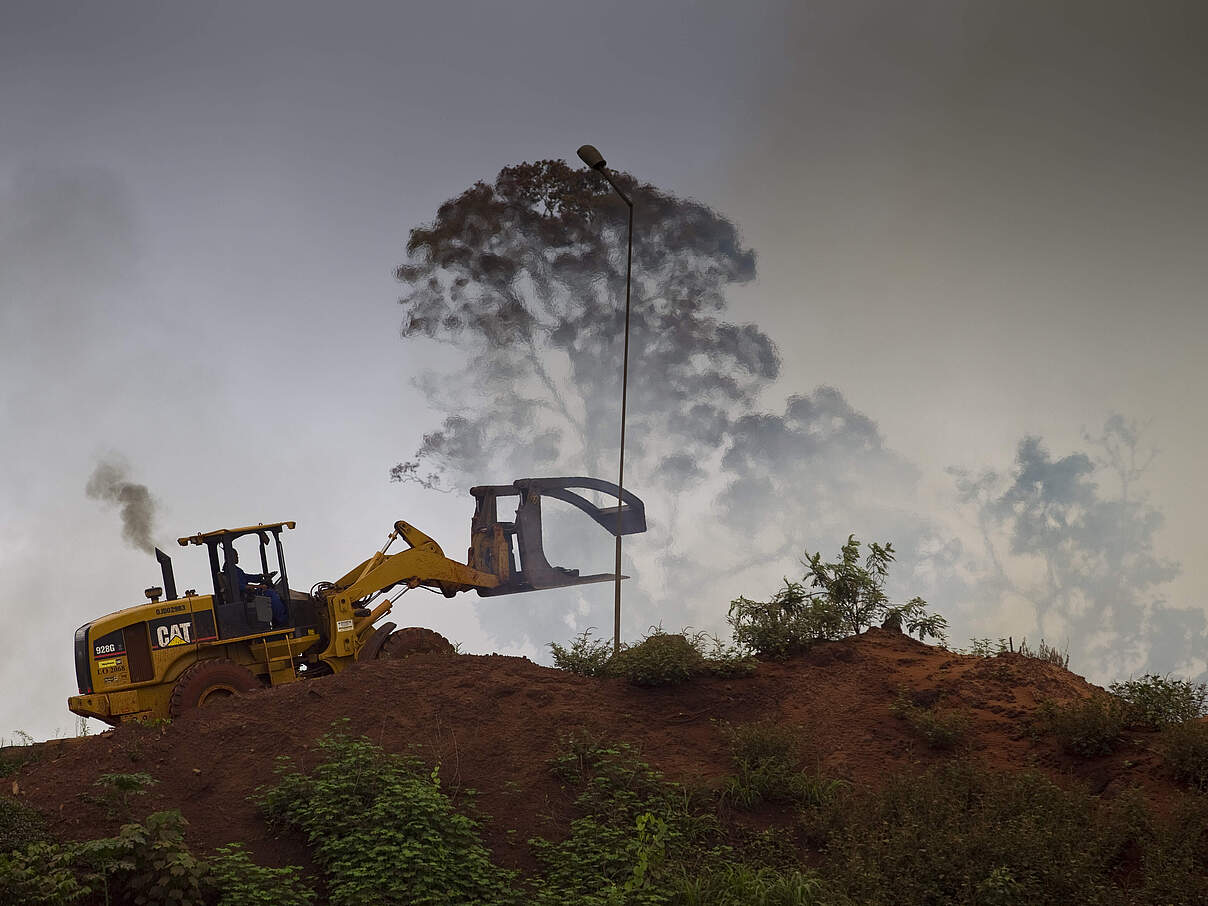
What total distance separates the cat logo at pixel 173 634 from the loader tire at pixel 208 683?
50 centimetres

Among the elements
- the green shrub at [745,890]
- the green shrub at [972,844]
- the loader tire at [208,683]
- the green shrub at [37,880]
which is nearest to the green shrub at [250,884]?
the green shrub at [37,880]

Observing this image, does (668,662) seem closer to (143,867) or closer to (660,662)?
(660,662)

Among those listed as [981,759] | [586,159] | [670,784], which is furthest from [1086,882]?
[586,159]

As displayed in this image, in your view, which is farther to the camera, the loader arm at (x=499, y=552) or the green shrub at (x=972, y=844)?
the loader arm at (x=499, y=552)

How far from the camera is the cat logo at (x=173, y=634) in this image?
17172 millimetres

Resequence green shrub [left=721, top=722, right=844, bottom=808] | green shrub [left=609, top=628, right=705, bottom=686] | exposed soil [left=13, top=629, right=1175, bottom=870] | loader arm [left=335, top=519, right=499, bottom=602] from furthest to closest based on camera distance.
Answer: loader arm [left=335, top=519, right=499, bottom=602] → green shrub [left=609, top=628, right=705, bottom=686] → green shrub [left=721, top=722, right=844, bottom=808] → exposed soil [left=13, top=629, right=1175, bottom=870]

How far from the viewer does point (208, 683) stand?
1702cm

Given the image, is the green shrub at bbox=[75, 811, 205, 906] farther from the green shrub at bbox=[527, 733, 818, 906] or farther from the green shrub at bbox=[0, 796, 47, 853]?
the green shrub at bbox=[527, 733, 818, 906]

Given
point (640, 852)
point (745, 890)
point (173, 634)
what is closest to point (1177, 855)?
point (745, 890)

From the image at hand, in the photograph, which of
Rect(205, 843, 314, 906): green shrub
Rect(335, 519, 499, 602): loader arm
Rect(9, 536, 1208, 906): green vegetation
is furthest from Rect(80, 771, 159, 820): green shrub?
Rect(335, 519, 499, 602): loader arm

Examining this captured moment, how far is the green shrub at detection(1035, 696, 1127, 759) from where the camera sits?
1233 centimetres

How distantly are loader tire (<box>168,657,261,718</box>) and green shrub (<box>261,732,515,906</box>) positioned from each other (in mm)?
6198

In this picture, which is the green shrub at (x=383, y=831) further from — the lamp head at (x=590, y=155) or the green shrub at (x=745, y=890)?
the lamp head at (x=590, y=155)

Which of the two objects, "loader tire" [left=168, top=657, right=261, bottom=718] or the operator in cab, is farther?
the operator in cab
